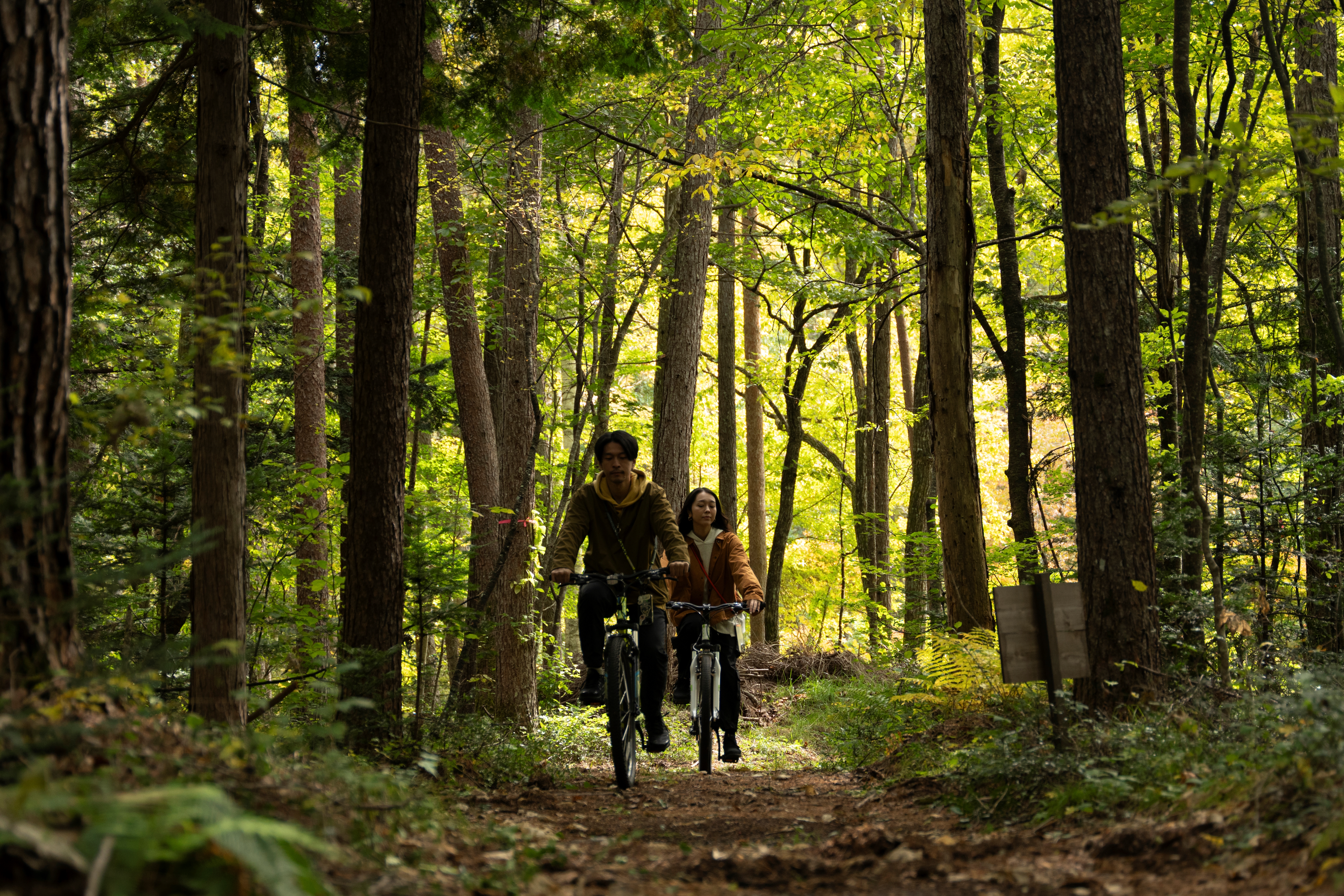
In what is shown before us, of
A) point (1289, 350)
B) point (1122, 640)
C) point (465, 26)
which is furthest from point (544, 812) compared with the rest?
point (1289, 350)

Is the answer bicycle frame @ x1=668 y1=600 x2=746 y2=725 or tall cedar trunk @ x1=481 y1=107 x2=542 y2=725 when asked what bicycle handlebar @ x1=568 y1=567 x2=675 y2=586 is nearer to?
bicycle frame @ x1=668 y1=600 x2=746 y2=725

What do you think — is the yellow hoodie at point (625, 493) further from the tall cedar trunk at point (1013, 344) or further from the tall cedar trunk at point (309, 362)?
the tall cedar trunk at point (1013, 344)

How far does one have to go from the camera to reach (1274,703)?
15.1 feet

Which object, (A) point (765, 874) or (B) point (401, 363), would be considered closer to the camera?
(A) point (765, 874)

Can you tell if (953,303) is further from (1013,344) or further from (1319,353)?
(1319,353)

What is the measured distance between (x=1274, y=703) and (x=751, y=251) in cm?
1510

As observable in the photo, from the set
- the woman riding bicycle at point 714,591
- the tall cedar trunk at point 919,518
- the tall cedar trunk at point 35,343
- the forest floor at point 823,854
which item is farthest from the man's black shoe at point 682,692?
the tall cedar trunk at point 919,518

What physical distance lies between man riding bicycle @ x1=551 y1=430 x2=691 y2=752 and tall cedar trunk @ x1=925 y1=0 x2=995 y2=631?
293 cm

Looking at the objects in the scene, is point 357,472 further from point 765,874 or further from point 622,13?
point 622,13

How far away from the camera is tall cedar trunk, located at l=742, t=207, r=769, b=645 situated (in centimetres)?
2150

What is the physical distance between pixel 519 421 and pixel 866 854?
7.89m

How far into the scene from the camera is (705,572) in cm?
805

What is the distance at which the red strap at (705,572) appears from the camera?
807 cm

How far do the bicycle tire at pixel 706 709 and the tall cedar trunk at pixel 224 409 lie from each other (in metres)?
3.37
